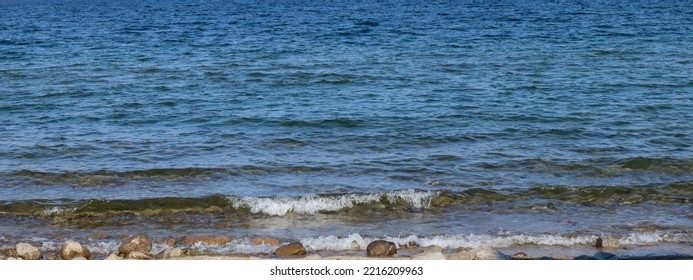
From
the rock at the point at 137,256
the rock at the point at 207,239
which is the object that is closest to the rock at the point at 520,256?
the rock at the point at 207,239

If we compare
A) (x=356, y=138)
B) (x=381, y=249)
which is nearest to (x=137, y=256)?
(x=381, y=249)

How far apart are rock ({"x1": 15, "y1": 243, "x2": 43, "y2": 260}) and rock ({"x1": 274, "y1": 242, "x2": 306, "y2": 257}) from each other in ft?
9.61

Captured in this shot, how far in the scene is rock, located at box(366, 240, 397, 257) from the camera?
35.3ft

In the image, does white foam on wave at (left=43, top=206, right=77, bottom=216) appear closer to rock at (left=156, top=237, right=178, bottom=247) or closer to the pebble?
rock at (left=156, top=237, right=178, bottom=247)

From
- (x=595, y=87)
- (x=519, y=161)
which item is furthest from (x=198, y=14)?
(x=519, y=161)

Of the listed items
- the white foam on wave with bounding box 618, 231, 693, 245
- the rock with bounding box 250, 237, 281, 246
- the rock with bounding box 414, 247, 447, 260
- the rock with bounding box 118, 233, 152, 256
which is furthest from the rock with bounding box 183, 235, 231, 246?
the white foam on wave with bounding box 618, 231, 693, 245

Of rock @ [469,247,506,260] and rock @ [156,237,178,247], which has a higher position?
rock @ [469,247,506,260]

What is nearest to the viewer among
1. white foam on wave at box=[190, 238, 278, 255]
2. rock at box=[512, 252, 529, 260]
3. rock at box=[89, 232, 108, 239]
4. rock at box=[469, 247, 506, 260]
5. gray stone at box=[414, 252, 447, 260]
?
gray stone at box=[414, 252, 447, 260]

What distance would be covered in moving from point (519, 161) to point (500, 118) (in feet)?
13.3

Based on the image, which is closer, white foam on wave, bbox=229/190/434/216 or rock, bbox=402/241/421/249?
rock, bbox=402/241/421/249

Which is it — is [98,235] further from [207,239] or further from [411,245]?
[411,245]

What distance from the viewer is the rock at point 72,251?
10766 mm

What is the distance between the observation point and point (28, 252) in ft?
35.3

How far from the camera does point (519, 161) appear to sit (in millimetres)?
15719
